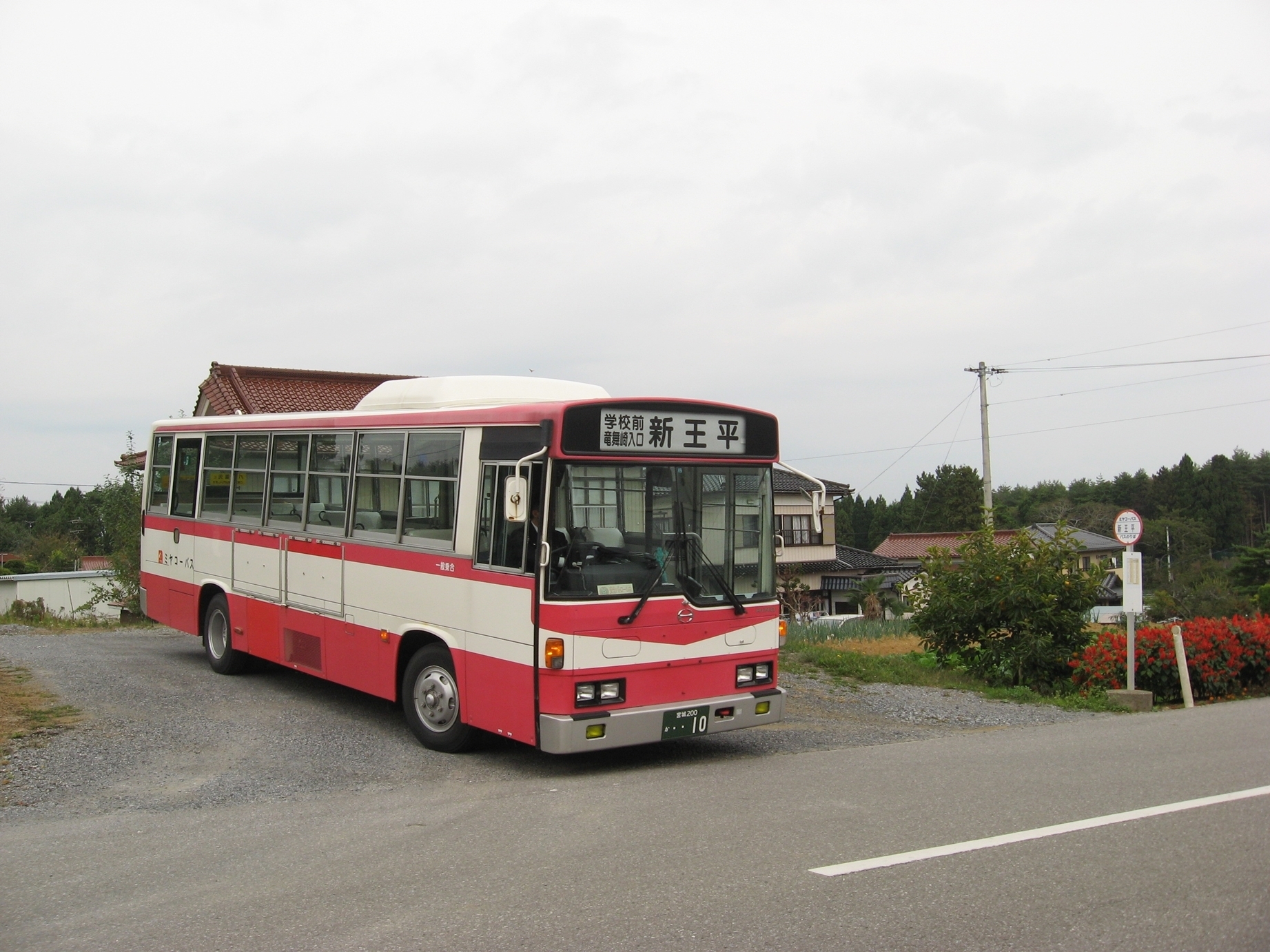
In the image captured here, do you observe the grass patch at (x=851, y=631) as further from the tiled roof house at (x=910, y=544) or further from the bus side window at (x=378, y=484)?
the tiled roof house at (x=910, y=544)

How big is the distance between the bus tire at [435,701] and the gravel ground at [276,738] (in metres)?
0.17

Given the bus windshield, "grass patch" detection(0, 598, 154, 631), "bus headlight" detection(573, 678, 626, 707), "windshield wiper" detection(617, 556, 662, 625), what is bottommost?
"grass patch" detection(0, 598, 154, 631)

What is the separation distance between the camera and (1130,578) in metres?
13.8

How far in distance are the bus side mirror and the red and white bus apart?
14 mm

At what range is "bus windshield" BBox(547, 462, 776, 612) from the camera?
798 cm

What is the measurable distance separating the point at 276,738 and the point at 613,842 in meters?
4.53

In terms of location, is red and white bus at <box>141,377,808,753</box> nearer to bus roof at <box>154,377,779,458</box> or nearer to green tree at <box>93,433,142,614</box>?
bus roof at <box>154,377,779,458</box>

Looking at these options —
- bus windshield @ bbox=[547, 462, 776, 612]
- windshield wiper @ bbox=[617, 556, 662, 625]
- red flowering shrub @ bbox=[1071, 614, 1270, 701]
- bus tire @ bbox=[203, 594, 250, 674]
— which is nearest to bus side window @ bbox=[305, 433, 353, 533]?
bus tire @ bbox=[203, 594, 250, 674]

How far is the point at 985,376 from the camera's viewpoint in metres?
39.3

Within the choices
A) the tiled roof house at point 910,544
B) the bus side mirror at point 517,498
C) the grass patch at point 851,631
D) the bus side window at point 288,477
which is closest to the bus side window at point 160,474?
the bus side window at point 288,477

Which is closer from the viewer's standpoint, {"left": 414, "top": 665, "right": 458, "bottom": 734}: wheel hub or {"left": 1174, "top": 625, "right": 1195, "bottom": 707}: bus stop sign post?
{"left": 414, "top": 665, "right": 458, "bottom": 734}: wheel hub

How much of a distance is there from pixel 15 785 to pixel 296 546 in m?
3.67

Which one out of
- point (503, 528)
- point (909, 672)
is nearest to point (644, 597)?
point (503, 528)

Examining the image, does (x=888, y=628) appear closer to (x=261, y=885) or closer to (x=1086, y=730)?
(x=1086, y=730)
